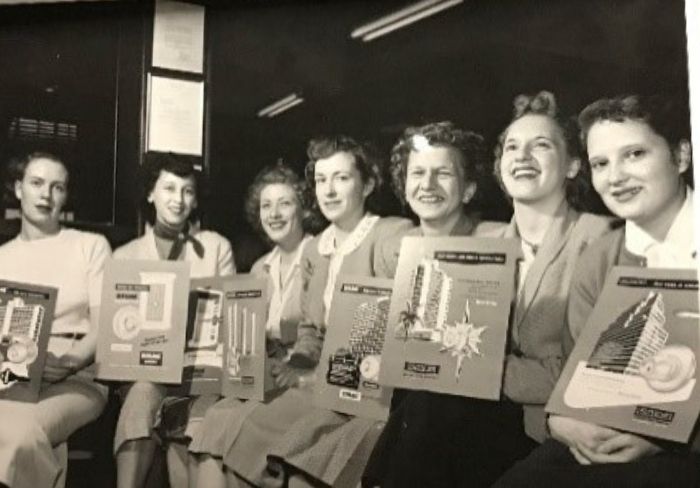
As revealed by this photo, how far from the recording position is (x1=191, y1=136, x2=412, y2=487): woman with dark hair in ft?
6.12

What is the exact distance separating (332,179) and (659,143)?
0.68 m

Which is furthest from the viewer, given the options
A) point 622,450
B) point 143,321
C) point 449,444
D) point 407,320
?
point 143,321

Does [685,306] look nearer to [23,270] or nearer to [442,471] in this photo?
[442,471]

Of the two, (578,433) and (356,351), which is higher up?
(356,351)

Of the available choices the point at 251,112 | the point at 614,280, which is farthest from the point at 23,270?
the point at 614,280

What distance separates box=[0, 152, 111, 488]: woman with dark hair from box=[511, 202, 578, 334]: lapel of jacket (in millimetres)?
956

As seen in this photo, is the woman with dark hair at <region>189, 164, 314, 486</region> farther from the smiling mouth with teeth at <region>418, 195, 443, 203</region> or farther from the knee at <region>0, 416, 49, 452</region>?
the knee at <region>0, 416, 49, 452</region>

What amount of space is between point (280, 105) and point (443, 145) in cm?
40

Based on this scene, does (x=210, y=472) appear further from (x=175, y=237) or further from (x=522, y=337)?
(x=522, y=337)

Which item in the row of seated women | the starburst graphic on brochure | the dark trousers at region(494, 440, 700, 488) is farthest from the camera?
the starburst graphic on brochure

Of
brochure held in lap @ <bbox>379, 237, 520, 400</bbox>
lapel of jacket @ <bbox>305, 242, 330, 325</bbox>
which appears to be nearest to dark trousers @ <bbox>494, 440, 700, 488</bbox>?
brochure held in lap @ <bbox>379, 237, 520, 400</bbox>

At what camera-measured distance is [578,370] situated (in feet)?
5.49

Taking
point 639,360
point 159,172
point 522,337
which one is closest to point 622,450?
point 639,360

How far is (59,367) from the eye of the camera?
207 cm
